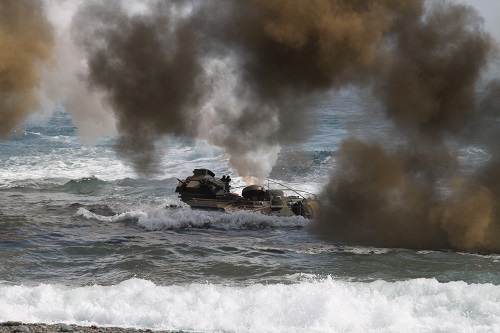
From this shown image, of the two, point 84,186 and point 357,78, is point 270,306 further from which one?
point 84,186

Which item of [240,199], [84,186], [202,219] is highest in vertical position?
[84,186]

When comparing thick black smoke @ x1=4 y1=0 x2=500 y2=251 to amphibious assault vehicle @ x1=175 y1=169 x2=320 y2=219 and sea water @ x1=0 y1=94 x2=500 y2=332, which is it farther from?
amphibious assault vehicle @ x1=175 y1=169 x2=320 y2=219

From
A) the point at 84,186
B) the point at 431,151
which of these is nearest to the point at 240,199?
the point at 431,151

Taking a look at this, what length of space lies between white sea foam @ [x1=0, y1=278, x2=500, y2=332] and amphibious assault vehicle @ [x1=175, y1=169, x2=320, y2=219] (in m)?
10.6

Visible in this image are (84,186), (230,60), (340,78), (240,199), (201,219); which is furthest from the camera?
(84,186)

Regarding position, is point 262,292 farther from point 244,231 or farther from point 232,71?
point 232,71

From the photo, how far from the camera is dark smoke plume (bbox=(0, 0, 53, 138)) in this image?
25.0m

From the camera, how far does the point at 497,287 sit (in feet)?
60.1

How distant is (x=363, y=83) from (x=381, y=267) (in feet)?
20.3

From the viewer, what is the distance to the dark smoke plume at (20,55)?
25031mm

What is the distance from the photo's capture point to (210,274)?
67.6 ft

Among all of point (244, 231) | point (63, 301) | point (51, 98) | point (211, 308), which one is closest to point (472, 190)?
point (244, 231)

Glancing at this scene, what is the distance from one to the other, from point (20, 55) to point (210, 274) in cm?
979

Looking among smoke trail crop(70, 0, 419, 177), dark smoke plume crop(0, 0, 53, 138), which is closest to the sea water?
smoke trail crop(70, 0, 419, 177)
